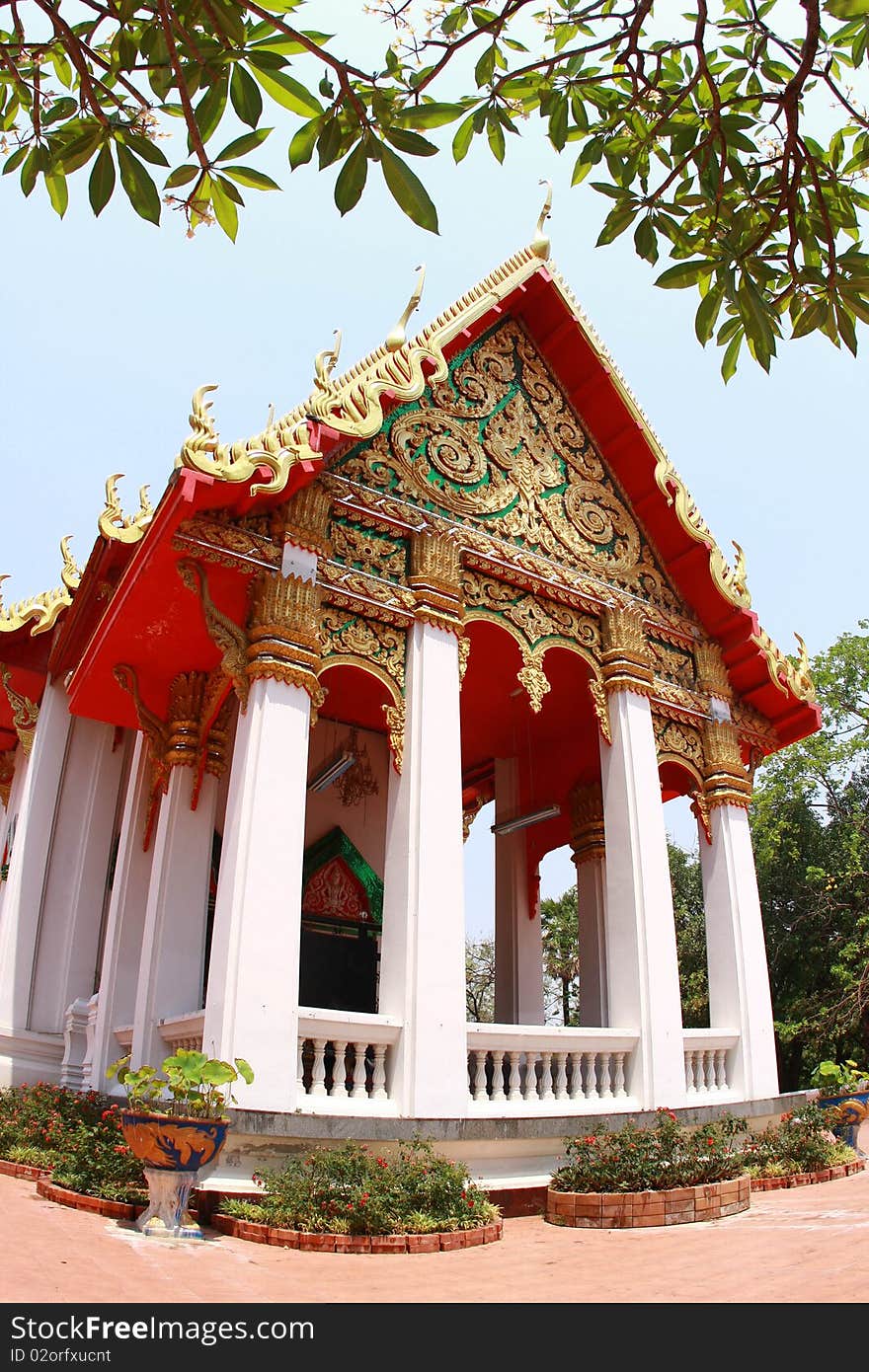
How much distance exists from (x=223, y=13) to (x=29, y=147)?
68 centimetres

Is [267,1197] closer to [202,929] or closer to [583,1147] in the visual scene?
[583,1147]

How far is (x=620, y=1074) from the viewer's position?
8.07 m

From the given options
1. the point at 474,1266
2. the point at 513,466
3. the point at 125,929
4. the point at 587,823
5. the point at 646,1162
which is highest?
the point at 513,466

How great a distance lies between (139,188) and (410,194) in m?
0.73

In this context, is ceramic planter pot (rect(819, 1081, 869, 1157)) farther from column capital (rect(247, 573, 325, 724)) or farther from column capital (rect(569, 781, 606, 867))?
column capital (rect(247, 573, 325, 724))

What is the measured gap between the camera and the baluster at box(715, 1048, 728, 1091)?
903cm

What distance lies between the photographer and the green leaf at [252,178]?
8.52 ft

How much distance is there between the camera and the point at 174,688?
9.01 m

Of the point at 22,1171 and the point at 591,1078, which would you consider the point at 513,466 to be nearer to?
the point at 591,1078

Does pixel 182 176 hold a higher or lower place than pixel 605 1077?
higher

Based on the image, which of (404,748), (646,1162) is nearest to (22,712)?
(404,748)

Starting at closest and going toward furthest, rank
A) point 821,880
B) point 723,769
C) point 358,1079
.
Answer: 1. point 358,1079
2. point 723,769
3. point 821,880

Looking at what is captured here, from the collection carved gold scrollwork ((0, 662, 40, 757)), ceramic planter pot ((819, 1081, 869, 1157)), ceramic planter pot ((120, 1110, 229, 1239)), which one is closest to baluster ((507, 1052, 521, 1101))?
ceramic planter pot ((120, 1110, 229, 1239))
